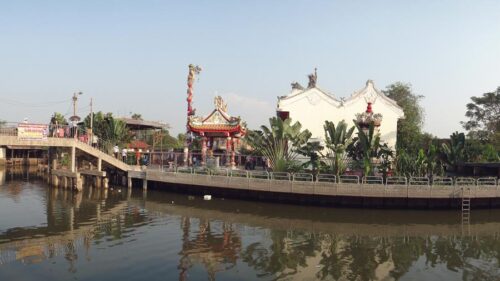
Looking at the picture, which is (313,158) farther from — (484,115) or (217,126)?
(484,115)

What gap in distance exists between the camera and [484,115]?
62.6 m

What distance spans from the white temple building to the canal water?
46.3 ft

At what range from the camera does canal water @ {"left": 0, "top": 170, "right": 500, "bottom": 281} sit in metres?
14.8

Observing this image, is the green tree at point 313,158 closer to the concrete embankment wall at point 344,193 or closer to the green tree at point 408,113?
the concrete embankment wall at point 344,193

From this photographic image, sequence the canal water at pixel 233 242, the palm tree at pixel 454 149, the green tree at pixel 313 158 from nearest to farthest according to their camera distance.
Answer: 1. the canal water at pixel 233 242
2. the green tree at pixel 313 158
3. the palm tree at pixel 454 149

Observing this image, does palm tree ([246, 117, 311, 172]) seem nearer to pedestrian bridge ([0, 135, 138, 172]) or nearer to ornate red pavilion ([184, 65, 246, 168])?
ornate red pavilion ([184, 65, 246, 168])

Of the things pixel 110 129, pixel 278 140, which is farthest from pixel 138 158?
pixel 278 140

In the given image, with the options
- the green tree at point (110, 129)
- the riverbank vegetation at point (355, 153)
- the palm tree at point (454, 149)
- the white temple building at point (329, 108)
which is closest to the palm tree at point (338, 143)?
the riverbank vegetation at point (355, 153)

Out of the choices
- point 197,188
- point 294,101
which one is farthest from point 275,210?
point 294,101

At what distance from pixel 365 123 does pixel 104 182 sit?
76.5 feet

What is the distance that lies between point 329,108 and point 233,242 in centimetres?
2582

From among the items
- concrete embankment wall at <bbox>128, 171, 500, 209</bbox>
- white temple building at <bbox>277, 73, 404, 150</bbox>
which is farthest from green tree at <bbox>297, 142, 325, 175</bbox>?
white temple building at <bbox>277, 73, 404, 150</bbox>

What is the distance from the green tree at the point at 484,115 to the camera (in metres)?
60.7

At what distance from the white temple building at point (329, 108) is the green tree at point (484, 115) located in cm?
2515
